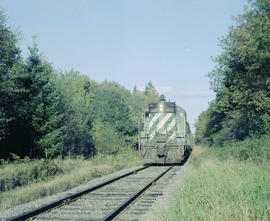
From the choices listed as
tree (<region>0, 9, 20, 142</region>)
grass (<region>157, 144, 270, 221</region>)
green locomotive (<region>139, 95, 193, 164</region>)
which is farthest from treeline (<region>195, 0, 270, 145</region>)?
tree (<region>0, 9, 20, 142</region>)

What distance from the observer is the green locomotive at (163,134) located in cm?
1673

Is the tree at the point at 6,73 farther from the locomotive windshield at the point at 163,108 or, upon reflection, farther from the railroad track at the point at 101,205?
the railroad track at the point at 101,205

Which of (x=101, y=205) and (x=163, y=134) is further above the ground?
(x=163, y=134)

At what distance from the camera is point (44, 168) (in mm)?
12594

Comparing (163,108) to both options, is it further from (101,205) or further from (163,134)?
(101,205)


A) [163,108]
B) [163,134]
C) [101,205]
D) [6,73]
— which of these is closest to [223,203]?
[101,205]

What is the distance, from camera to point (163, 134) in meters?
17.8

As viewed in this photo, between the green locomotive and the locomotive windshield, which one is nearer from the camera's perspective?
the green locomotive

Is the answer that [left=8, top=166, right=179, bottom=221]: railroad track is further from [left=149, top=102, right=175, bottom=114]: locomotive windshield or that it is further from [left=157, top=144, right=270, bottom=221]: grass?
[left=149, top=102, right=175, bottom=114]: locomotive windshield

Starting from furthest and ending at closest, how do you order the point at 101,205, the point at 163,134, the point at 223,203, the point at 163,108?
the point at 163,108, the point at 163,134, the point at 101,205, the point at 223,203

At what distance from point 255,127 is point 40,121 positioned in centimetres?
1514

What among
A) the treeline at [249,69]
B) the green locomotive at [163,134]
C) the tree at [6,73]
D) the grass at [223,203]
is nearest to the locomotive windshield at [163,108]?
the green locomotive at [163,134]

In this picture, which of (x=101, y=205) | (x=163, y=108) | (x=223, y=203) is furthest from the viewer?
(x=163, y=108)

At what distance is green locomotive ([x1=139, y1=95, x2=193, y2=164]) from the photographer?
54.9 ft
